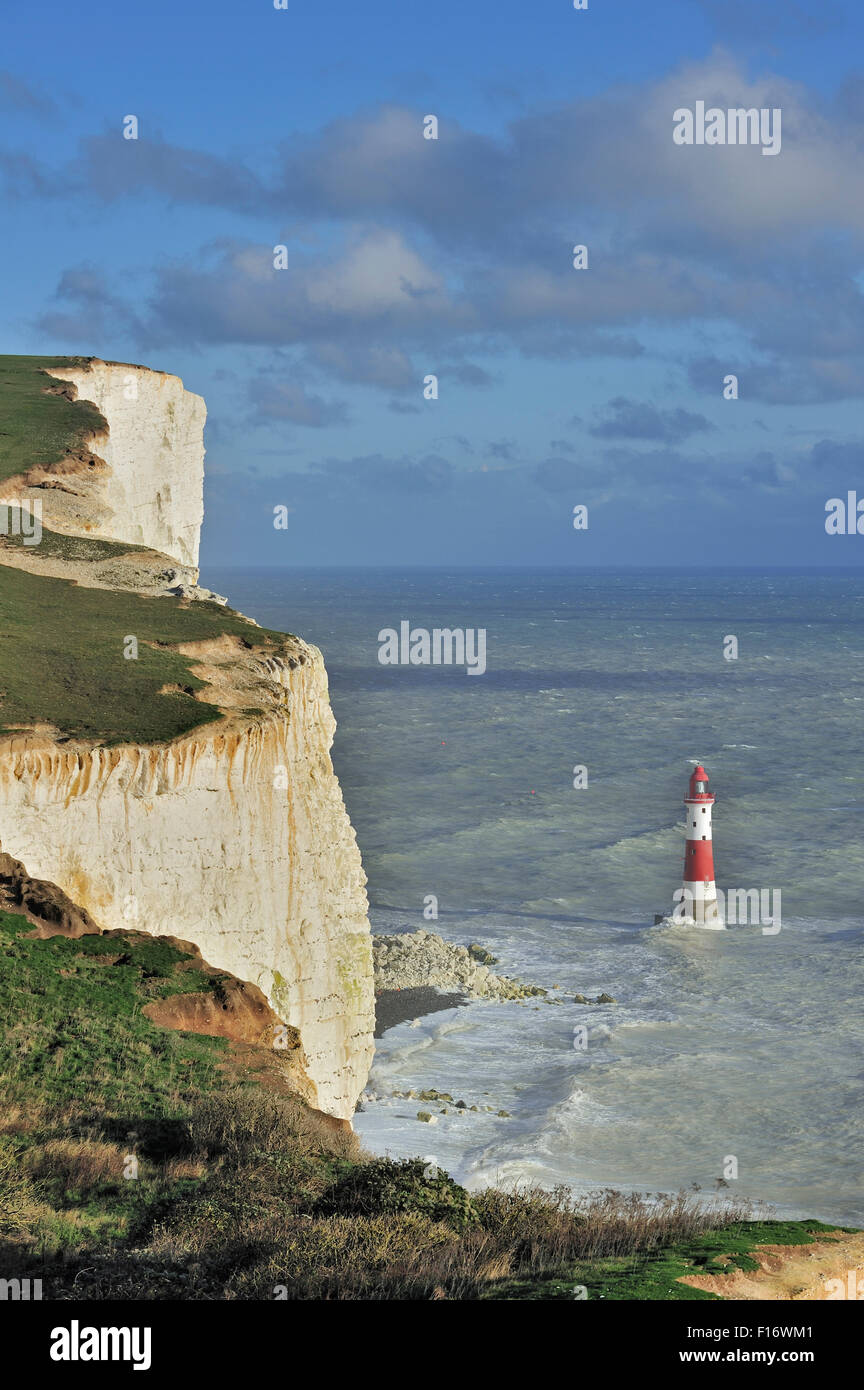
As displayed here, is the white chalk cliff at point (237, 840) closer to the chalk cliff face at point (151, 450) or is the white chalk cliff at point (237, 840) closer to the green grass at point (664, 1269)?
the green grass at point (664, 1269)

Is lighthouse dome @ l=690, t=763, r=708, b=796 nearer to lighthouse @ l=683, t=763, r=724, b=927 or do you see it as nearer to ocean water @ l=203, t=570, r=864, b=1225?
lighthouse @ l=683, t=763, r=724, b=927

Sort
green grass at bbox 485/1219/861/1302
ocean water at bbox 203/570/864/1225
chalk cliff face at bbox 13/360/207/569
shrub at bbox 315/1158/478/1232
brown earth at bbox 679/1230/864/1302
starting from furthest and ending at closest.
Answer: chalk cliff face at bbox 13/360/207/569, ocean water at bbox 203/570/864/1225, shrub at bbox 315/1158/478/1232, brown earth at bbox 679/1230/864/1302, green grass at bbox 485/1219/861/1302

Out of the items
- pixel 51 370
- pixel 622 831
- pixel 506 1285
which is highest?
pixel 51 370

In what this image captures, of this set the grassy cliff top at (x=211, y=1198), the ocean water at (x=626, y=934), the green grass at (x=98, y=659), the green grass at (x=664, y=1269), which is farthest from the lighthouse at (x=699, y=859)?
the green grass at (x=664, y=1269)

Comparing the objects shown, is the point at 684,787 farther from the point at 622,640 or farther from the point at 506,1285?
the point at 622,640

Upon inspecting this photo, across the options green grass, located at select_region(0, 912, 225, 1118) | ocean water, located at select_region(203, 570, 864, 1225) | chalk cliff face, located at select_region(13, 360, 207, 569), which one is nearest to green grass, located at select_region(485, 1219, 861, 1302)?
green grass, located at select_region(0, 912, 225, 1118)
